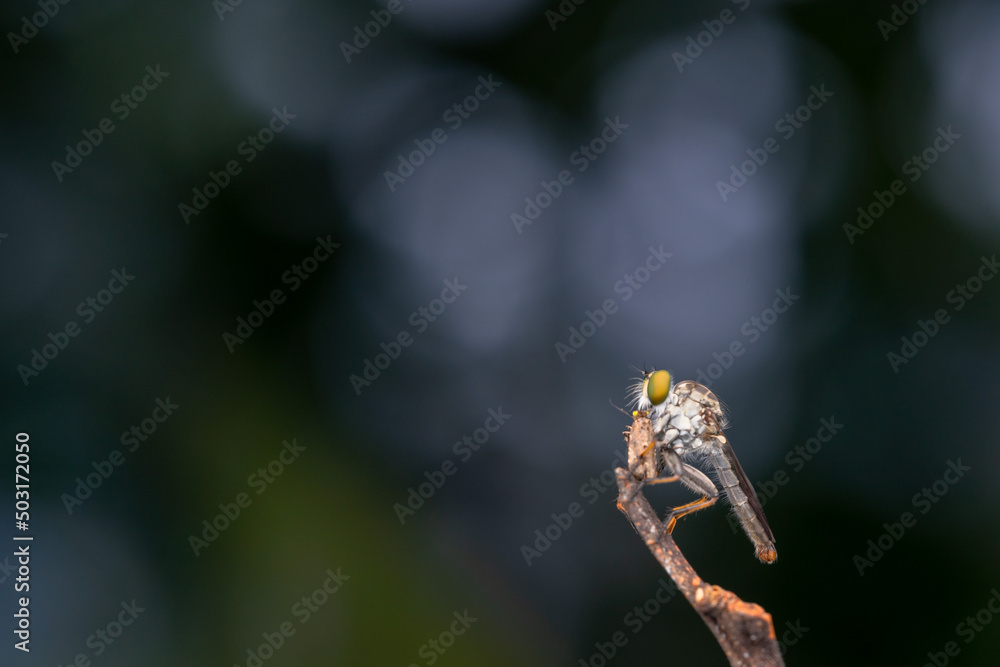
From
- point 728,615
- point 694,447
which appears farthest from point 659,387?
point 728,615

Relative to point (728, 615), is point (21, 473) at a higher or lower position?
lower

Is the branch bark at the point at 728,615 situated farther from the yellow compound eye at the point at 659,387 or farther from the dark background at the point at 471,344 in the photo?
the dark background at the point at 471,344

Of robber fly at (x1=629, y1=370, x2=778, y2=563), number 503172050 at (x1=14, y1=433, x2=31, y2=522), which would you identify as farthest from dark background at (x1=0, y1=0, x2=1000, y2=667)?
robber fly at (x1=629, y1=370, x2=778, y2=563)

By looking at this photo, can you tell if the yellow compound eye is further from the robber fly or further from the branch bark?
the branch bark

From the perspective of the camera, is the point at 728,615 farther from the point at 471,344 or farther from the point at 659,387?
the point at 471,344

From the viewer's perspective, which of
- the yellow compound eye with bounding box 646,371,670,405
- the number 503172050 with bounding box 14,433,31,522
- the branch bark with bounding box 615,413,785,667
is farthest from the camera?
the number 503172050 with bounding box 14,433,31,522

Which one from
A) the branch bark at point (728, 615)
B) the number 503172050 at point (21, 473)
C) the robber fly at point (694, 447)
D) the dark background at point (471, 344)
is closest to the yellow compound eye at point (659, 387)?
→ the robber fly at point (694, 447)

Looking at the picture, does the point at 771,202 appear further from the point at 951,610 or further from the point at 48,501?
the point at 48,501
